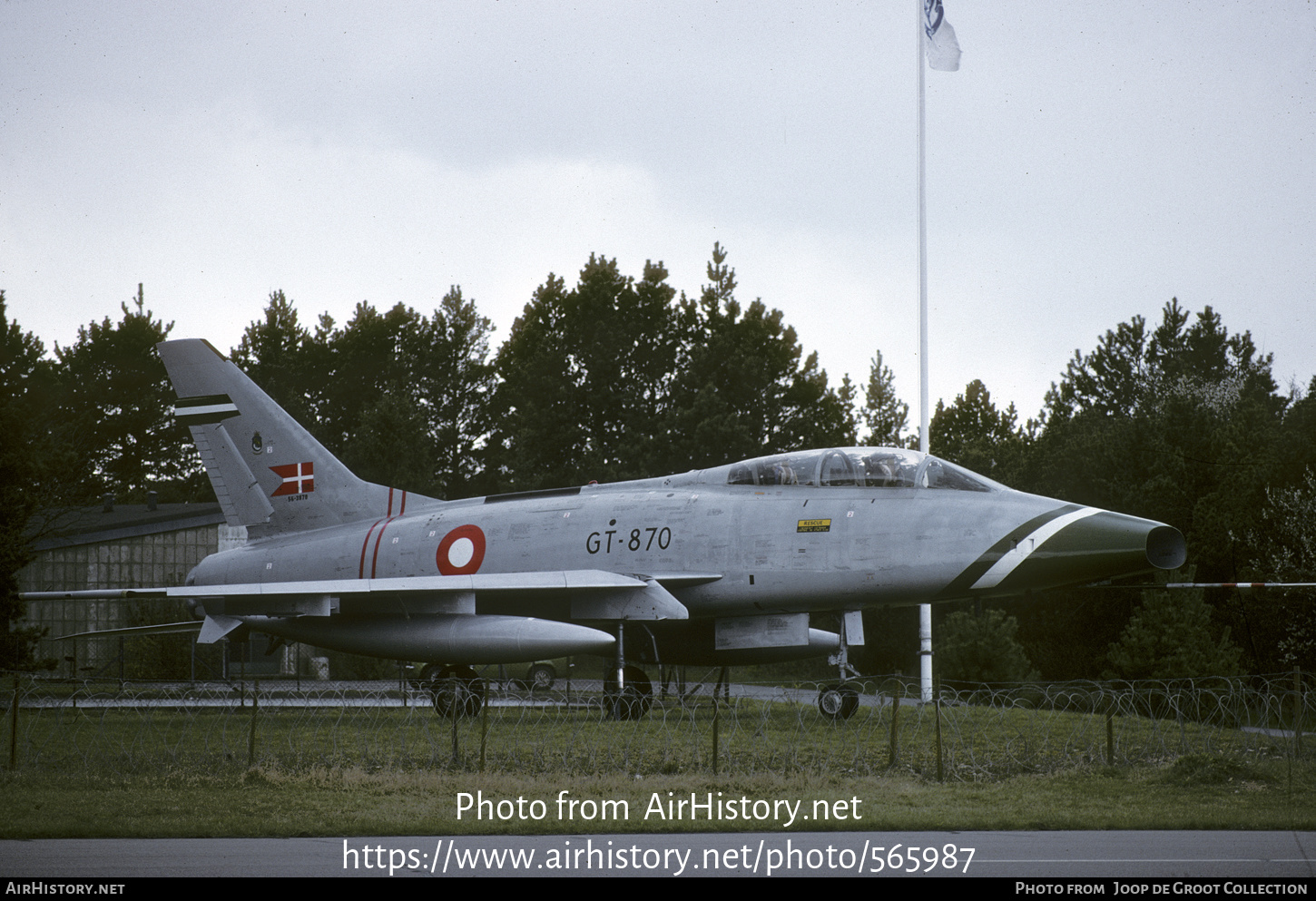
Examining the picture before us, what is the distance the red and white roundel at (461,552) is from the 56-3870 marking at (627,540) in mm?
1815

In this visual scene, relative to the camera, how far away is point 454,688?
13945 millimetres

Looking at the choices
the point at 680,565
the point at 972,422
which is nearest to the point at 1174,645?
the point at 680,565

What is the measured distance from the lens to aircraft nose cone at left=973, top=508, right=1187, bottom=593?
13023 millimetres

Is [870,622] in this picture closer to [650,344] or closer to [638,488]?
[650,344]

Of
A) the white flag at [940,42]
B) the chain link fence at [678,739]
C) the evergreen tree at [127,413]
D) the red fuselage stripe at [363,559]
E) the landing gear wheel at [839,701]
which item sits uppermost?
the white flag at [940,42]

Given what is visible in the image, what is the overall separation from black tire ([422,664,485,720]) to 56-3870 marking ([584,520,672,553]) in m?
2.40

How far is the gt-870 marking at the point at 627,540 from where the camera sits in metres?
16.2

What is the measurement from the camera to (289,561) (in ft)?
62.6

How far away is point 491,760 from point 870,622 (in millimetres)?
25861

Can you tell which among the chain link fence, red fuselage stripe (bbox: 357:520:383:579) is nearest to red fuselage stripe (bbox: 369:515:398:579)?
red fuselage stripe (bbox: 357:520:383:579)

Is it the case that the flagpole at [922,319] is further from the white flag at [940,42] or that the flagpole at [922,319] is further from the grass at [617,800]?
the grass at [617,800]

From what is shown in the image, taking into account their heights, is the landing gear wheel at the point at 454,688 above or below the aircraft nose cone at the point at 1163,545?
below

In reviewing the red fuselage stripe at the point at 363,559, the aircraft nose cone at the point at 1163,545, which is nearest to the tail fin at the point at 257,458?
the red fuselage stripe at the point at 363,559
